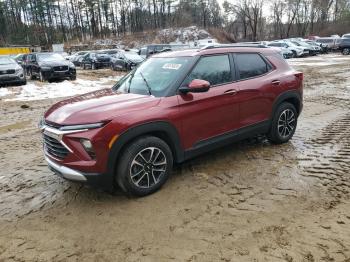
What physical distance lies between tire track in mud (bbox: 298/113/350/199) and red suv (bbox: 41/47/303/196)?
69 centimetres

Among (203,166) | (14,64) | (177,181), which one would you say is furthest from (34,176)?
(14,64)

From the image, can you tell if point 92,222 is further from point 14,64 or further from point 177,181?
point 14,64

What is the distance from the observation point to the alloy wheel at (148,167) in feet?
13.3

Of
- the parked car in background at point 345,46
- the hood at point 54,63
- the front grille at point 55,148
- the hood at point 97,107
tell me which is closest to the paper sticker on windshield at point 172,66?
the hood at point 97,107

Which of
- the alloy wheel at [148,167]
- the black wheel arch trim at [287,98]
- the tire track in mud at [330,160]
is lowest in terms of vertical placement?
the tire track in mud at [330,160]

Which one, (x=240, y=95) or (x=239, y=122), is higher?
(x=240, y=95)

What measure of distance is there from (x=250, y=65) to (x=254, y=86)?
389 millimetres

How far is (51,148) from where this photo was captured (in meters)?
4.13

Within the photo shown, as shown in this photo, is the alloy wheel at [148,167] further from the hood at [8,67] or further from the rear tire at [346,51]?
the rear tire at [346,51]

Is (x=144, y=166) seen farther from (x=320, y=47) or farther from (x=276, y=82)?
(x=320, y=47)

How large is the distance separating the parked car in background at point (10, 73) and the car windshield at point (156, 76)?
12.3 meters

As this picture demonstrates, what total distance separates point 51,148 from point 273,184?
2.79 metres

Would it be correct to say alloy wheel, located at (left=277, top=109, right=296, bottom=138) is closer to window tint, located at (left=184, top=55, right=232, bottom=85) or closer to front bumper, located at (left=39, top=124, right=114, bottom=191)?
window tint, located at (left=184, top=55, right=232, bottom=85)

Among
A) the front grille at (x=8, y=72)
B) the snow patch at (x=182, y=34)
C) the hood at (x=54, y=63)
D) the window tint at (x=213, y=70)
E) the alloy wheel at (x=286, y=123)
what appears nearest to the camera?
the window tint at (x=213, y=70)
